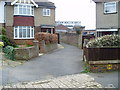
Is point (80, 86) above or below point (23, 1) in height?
below

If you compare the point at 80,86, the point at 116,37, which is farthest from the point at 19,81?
the point at 116,37

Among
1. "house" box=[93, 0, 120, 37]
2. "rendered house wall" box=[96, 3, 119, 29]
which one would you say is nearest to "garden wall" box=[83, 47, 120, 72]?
"house" box=[93, 0, 120, 37]

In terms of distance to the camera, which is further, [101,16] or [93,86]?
[101,16]

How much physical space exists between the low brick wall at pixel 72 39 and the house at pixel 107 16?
12.0 feet

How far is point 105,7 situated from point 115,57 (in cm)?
1161

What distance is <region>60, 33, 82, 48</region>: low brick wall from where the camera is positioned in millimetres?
23297

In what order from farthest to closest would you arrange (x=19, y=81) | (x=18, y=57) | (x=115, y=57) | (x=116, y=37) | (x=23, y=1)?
1. (x=23, y=1)
2. (x=18, y=57)
3. (x=116, y=37)
4. (x=115, y=57)
5. (x=19, y=81)

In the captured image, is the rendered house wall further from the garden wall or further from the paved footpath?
the paved footpath

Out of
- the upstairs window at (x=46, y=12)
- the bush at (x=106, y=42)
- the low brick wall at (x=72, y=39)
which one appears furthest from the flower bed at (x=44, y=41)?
the bush at (x=106, y=42)

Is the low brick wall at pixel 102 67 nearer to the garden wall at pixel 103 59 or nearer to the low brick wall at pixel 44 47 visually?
the garden wall at pixel 103 59

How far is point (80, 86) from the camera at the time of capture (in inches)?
252

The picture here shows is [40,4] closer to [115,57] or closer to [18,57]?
[18,57]

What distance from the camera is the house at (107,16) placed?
18.6 metres

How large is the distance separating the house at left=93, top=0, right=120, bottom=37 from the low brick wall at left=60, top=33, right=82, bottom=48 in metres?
3.66
